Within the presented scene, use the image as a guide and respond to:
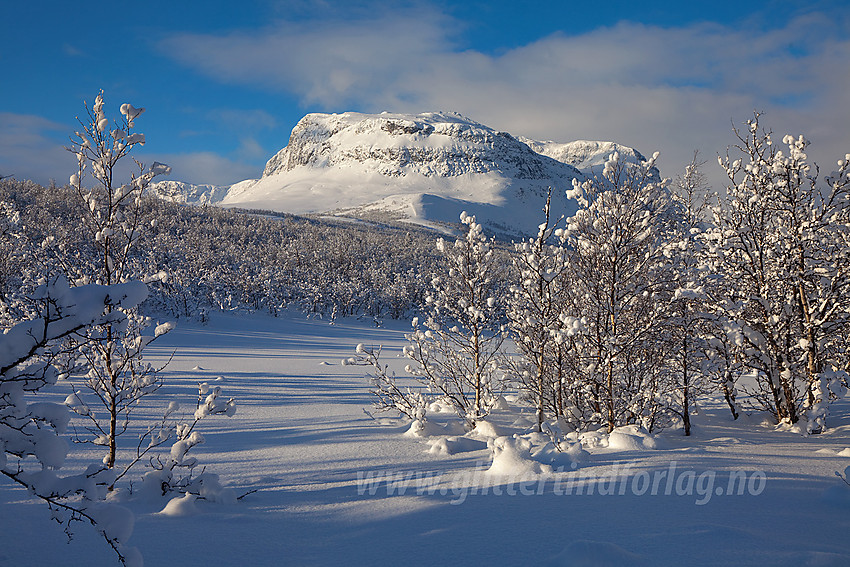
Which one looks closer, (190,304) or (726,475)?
(726,475)

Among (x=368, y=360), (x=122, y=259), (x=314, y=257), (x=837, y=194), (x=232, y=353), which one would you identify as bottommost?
(x=232, y=353)

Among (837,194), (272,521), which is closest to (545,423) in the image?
(272,521)

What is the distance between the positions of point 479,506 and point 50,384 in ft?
11.0

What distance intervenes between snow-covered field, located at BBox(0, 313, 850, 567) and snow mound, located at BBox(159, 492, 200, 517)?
0.02 meters

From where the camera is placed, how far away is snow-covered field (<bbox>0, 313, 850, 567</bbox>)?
10.1 feet

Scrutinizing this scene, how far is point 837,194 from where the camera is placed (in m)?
7.09

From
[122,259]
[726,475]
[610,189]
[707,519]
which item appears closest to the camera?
[707,519]

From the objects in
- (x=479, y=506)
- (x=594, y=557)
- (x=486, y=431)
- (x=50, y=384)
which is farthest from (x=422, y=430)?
(x=50, y=384)

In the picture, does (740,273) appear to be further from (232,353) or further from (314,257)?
(314,257)

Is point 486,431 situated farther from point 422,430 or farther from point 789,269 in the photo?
point 789,269

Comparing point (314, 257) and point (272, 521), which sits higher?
point (314, 257)

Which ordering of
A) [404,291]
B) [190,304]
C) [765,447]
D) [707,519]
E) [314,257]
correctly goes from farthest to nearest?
1. [314,257]
2. [404,291]
3. [190,304]
4. [765,447]
5. [707,519]

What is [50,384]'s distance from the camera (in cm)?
223

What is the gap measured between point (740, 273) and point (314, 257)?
5916 centimetres
